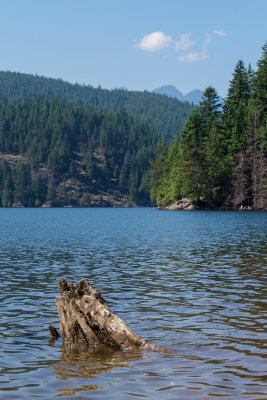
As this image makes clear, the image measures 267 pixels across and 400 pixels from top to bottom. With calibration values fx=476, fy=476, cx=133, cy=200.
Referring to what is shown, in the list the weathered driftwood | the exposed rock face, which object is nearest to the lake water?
the weathered driftwood

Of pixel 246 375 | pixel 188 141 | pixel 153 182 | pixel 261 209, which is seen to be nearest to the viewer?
pixel 246 375

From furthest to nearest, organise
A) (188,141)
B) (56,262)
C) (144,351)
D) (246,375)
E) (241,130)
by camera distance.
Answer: (188,141) < (241,130) < (56,262) < (144,351) < (246,375)

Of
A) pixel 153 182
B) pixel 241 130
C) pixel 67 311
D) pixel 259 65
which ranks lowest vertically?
pixel 67 311

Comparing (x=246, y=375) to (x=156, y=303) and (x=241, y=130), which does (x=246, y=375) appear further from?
(x=241, y=130)

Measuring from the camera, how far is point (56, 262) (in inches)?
1096

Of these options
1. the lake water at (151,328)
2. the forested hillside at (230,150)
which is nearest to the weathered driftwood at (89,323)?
the lake water at (151,328)

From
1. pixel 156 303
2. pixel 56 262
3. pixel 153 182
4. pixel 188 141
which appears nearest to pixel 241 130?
pixel 188 141

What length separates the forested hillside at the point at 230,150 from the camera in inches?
4257

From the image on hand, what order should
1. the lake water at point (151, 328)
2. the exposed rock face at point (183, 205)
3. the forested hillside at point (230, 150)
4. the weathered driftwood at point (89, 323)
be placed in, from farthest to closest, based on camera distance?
the exposed rock face at point (183, 205) < the forested hillside at point (230, 150) < the weathered driftwood at point (89, 323) < the lake water at point (151, 328)

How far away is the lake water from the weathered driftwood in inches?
12.6

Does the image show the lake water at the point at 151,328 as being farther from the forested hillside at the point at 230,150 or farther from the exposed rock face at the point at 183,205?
the exposed rock face at the point at 183,205

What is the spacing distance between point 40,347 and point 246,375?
523 centimetres

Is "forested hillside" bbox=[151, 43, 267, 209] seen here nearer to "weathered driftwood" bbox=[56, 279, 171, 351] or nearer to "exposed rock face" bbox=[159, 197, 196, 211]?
"exposed rock face" bbox=[159, 197, 196, 211]

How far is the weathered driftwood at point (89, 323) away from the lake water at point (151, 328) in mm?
321
